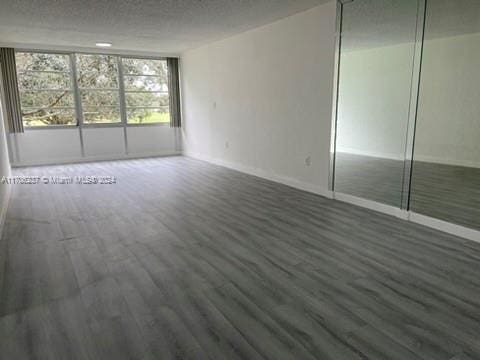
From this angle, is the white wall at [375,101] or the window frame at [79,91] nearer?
the white wall at [375,101]

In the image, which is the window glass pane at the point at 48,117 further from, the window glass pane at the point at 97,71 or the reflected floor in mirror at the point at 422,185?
the reflected floor in mirror at the point at 422,185

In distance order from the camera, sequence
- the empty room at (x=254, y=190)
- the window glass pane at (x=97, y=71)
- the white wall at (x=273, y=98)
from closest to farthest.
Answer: the empty room at (x=254, y=190)
the white wall at (x=273, y=98)
the window glass pane at (x=97, y=71)

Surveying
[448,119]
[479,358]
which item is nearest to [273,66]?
[448,119]

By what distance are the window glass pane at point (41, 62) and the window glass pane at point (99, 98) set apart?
2.09 feet

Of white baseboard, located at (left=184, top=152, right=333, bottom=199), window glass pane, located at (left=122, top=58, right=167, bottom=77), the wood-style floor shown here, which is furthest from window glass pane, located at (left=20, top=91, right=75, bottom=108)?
the wood-style floor

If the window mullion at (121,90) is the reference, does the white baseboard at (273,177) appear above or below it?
below

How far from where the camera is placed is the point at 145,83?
8.46 metres

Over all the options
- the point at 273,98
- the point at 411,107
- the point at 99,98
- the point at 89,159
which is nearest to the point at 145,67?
the point at 99,98

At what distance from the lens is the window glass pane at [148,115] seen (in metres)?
8.42

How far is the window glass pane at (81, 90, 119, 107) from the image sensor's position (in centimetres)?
780

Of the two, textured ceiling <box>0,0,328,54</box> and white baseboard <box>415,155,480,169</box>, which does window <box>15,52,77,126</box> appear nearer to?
textured ceiling <box>0,0,328,54</box>

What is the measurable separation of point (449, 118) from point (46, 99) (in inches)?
298

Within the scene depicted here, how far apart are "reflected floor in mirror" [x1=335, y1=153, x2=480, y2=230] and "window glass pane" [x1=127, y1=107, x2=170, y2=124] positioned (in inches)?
218

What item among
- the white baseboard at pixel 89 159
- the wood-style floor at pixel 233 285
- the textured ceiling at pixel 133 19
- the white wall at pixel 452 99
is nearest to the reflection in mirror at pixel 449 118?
the white wall at pixel 452 99
